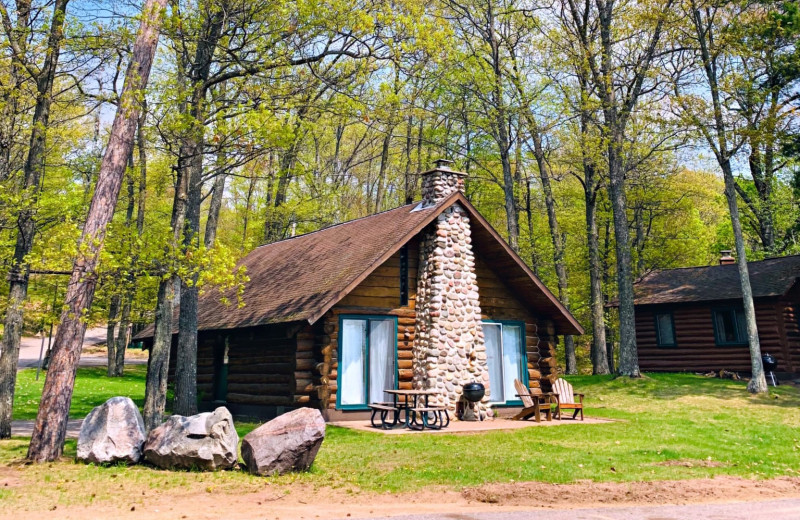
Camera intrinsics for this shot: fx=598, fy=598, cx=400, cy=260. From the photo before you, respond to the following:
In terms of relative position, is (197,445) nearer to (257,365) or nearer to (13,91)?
(13,91)

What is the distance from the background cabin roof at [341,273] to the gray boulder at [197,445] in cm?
486

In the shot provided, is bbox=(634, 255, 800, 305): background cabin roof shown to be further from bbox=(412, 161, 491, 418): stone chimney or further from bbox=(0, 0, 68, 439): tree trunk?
bbox=(0, 0, 68, 439): tree trunk

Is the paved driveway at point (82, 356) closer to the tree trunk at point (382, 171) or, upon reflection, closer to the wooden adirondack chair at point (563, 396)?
the tree trunk at point (382, 171)

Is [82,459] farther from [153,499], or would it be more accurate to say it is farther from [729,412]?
[729,412]

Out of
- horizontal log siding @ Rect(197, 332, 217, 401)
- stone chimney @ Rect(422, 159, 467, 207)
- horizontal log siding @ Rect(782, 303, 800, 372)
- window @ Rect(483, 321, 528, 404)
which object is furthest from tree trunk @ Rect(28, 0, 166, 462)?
horizontal log siding @ Rect(782, 303, 800, 372)

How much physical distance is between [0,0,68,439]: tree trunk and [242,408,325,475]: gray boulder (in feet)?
19.6

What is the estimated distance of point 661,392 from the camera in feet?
69.9

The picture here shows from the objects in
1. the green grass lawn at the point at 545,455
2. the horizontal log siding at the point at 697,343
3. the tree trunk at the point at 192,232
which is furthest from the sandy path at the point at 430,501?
the horizontal log siding at the point at 697,343

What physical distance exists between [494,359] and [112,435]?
1125 centimetres

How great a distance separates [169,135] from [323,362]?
22.0 feet

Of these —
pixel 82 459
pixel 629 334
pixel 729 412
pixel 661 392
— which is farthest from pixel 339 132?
pixel 82 459

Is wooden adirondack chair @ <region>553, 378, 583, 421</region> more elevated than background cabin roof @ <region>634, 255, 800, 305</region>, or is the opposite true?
background cabin roof @ <region>634, 255, 800, 305</region>

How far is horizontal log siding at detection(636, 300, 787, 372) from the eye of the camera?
24.7 metres

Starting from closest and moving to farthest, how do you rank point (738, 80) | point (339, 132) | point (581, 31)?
point (738, 80) → point (581, 31) → point (339, 132)
